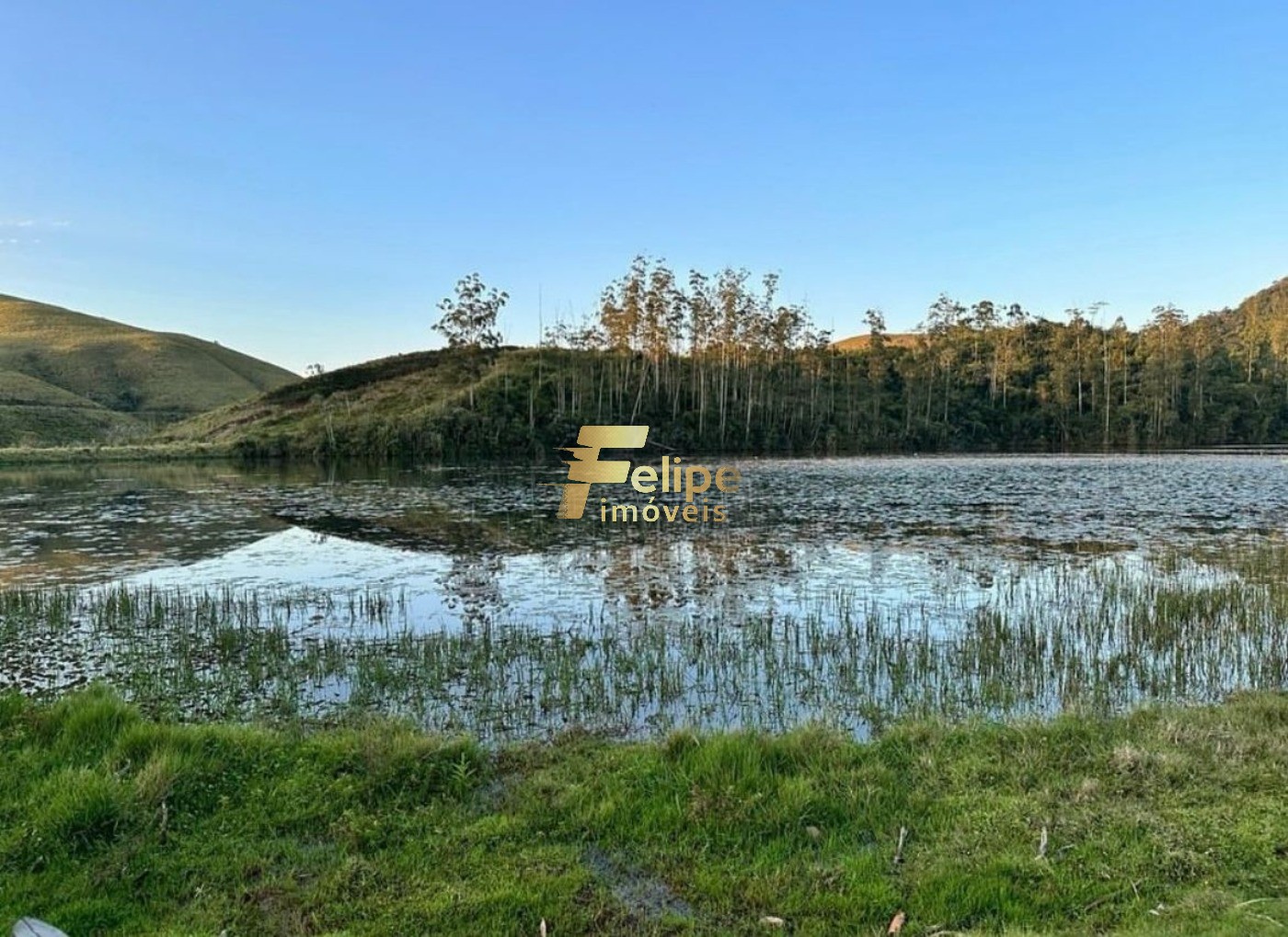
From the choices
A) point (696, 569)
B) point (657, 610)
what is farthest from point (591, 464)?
point (657, 610)

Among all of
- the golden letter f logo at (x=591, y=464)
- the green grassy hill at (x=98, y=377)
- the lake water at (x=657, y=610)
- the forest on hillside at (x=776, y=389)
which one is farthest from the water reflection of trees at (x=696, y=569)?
the green grassy hill at (x=98, y=377)

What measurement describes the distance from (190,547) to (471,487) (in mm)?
17888

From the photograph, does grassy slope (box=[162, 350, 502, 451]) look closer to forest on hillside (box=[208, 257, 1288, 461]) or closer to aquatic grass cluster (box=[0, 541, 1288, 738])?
forest on hillside (box=[208, 257, 1288, 461])

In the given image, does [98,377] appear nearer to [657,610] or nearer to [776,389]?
[776,389]

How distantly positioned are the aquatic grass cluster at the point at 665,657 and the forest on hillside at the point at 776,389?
174 ft

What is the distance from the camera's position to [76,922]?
4.09 meters

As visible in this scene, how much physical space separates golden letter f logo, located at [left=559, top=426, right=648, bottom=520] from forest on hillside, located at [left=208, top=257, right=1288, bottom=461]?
4556 mm

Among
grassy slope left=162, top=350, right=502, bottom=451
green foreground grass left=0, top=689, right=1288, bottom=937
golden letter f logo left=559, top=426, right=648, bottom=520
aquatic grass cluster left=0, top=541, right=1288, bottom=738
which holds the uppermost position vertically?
grassy slope left=162, top=350, right=502, bottom=451

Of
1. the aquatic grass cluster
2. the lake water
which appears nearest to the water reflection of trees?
the lake water

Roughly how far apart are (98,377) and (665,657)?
13546 centimetres

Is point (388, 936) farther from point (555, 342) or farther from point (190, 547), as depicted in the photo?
point (555, 342)

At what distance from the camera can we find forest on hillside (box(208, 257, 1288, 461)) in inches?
2820

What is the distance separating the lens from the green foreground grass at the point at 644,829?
4164 mm

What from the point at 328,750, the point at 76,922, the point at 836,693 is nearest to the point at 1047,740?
the point at 836,693
